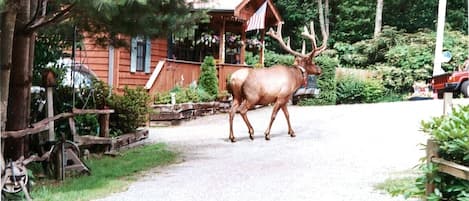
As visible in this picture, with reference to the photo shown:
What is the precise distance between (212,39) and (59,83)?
33.2ft

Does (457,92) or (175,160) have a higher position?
(457,92)

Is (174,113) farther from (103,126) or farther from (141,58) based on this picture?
(103,126)

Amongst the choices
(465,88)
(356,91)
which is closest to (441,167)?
(465,88)

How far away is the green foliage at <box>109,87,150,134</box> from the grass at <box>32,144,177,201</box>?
2.10ft

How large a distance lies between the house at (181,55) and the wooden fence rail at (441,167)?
11.8m

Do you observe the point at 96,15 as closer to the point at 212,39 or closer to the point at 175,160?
the point at 175,160

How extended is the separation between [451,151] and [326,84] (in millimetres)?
18039

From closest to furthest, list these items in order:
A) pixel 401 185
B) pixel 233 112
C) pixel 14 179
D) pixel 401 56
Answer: pixel 14 179
pixel 401 185
pixel 233 112
pixel 401 56


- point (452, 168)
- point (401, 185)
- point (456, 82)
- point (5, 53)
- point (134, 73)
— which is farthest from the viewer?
point (134, 73)

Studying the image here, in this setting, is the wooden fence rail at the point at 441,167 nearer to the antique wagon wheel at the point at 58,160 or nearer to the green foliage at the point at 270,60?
the antique wagon wheel at the point at 58,160

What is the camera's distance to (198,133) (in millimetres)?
14109

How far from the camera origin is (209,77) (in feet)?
62.9

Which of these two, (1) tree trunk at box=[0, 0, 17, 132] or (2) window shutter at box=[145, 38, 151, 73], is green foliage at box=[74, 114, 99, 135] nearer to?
(1) tree trunk at box=[0, 0, 17, 132]

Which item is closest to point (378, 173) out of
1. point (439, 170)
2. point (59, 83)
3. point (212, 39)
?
point (439, 170)
